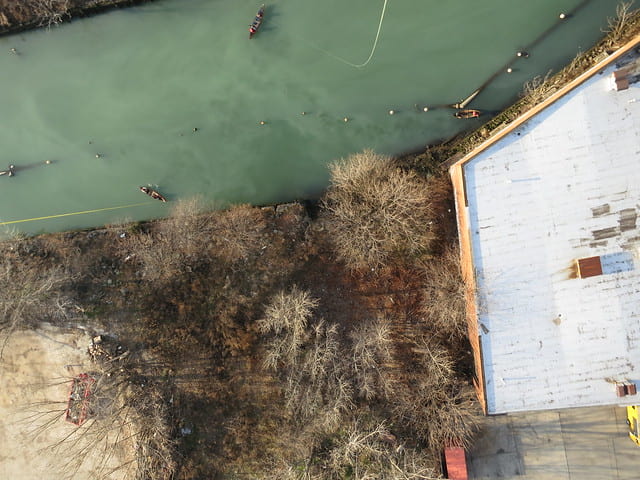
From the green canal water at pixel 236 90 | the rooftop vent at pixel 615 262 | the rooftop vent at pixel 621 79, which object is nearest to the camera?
the rooftop vent at pixel 621 79

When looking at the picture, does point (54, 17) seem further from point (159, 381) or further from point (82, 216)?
point (159, 381)

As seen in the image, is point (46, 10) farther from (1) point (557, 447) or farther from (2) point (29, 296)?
(1) point (557, 447)

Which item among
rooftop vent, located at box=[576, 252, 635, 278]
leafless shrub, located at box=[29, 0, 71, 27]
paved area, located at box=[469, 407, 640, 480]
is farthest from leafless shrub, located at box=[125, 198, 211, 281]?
rooftop vent, located at box=[576, 252, 635, 278]

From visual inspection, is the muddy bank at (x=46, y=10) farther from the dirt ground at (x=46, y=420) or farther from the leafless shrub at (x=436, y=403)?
the leafless shrub at (x=436, y=403)

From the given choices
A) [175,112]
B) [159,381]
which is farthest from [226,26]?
[159,381]

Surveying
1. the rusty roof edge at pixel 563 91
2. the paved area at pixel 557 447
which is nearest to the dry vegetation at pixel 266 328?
the paved area at pixel 557 447

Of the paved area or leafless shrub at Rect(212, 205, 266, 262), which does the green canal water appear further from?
the paved area

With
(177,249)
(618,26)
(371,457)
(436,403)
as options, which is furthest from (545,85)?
(177,249)
